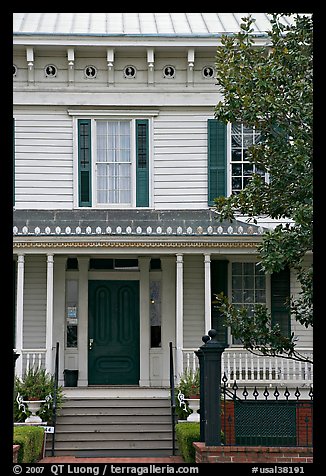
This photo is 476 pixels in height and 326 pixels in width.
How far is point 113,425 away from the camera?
59.1 feet

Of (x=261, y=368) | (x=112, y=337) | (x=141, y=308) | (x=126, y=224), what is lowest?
(x=261, y=368)

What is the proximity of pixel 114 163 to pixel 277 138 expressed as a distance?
7772 mm

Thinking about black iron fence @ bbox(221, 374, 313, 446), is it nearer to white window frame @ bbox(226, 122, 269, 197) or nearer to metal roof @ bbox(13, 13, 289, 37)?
white window frame @ bbox(226, 122, 269, 197)

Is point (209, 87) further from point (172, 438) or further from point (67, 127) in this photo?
point (172, 438)

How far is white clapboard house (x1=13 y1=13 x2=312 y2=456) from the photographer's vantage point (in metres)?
20.3

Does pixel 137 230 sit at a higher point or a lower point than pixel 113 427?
higher

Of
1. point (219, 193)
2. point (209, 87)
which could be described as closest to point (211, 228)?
point (219, 193)

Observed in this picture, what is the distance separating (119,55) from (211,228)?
14.3 ft

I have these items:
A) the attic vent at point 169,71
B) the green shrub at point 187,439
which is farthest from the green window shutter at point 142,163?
the green shrub at point 187,439

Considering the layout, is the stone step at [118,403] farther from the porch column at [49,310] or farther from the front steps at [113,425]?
the porch column at [49,310]

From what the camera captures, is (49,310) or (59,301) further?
(59,301)

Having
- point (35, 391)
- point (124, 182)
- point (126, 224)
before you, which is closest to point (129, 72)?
point (124, 182)

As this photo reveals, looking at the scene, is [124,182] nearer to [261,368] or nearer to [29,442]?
[261,368]

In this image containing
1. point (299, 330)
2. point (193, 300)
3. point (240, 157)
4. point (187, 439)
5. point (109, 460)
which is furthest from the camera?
point (240, 157)
